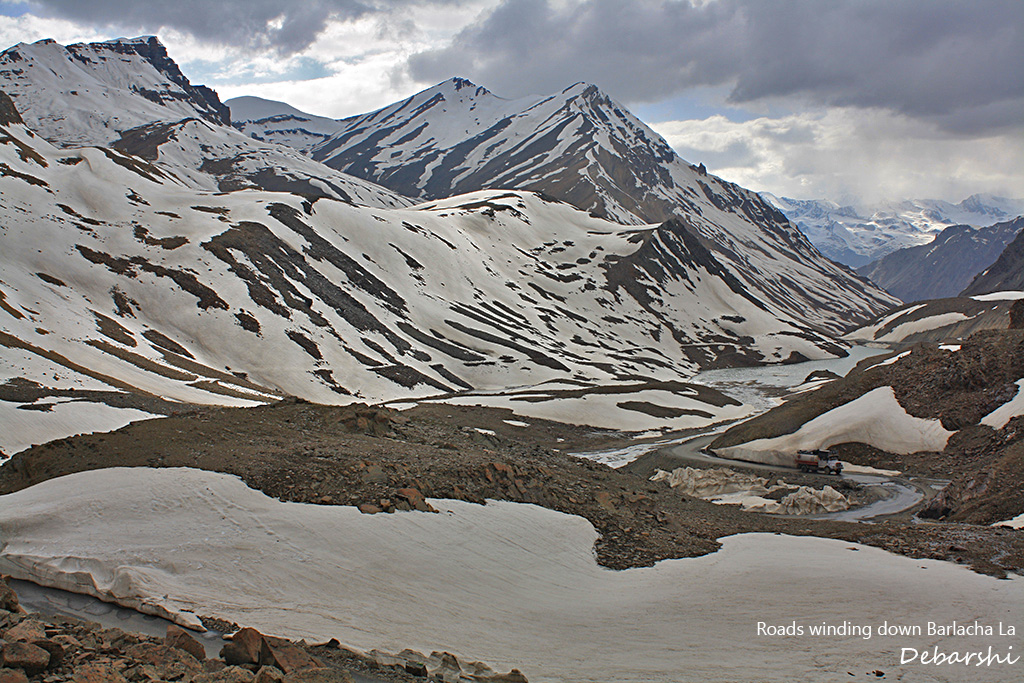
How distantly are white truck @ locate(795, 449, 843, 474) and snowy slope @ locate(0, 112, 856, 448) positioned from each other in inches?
1356

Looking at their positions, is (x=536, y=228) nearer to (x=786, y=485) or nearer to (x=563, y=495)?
(x=786, y=485)

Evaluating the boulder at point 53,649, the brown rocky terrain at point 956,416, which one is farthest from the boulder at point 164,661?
the brown rocky terrain at point 956,416

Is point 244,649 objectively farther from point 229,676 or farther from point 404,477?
point 404,477

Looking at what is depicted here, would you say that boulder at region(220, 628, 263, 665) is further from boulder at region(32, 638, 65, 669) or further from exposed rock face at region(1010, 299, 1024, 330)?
exposed rock face at region(1010, 299, 1024, 330)

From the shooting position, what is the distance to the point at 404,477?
18531 mm

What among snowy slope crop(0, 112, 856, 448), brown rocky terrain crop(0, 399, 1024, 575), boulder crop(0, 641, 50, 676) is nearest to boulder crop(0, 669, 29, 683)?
boulder crop(0, 641, 50, 676)

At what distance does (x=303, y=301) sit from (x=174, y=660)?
8253 cm

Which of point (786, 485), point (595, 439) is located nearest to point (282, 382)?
point (595, 439)

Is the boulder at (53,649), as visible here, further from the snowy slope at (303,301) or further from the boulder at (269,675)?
the snowy slope at (303,301)

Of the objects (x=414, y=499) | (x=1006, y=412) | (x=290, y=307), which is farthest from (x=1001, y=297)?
(x=414, y=499)

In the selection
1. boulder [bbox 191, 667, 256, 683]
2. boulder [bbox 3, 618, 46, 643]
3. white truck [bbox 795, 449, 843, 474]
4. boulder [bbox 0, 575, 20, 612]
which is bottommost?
boulder [bbox 191, 667, 256, 683]

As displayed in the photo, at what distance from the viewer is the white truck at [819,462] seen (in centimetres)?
3984

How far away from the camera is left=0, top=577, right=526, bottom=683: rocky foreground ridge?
26.2ft

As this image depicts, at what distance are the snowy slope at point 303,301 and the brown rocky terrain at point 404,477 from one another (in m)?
24.5
